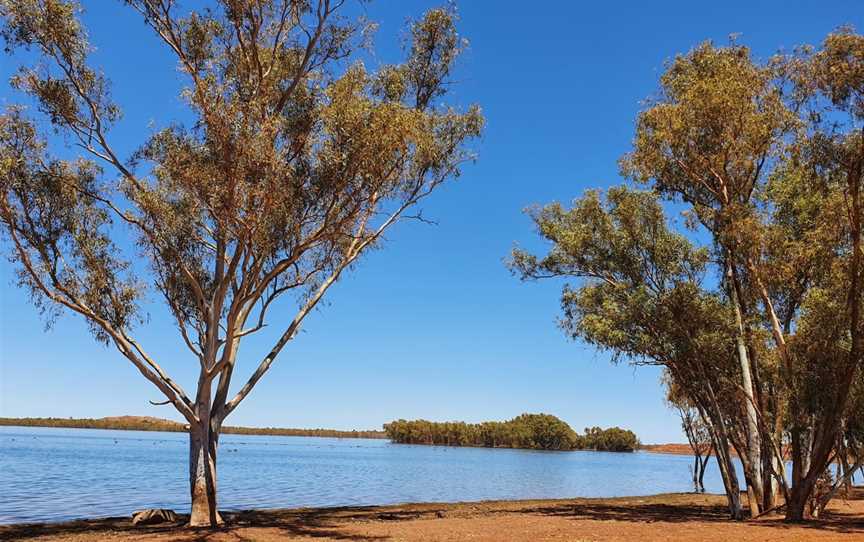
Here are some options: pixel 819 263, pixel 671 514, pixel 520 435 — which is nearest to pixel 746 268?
pixel 819 263

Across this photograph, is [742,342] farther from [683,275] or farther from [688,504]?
[688,504]

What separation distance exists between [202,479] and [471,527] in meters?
6.32

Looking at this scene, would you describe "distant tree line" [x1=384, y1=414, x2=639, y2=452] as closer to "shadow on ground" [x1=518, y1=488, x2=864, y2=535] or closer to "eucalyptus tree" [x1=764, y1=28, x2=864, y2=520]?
"shadow on ground" [x1=518, y1=488, x2=864, y2=535]

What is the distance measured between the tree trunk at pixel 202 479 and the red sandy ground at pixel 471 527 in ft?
1.49

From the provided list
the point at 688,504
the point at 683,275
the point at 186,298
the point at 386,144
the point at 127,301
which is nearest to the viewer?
the point at 386,144

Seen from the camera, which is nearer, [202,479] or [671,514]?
[202,479]

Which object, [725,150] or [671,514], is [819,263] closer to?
[725,150]

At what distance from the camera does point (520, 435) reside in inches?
5315

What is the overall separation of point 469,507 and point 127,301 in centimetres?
1337

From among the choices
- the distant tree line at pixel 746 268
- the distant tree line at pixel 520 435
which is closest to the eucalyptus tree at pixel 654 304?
the distant tree line at pixel 746 268

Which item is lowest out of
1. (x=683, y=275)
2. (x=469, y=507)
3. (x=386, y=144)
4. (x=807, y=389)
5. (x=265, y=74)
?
(x=469, y=507)

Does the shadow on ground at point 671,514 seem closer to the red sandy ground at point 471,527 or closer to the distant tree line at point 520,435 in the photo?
the red sandy ground at point 471,527

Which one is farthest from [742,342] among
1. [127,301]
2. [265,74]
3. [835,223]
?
[127,301]

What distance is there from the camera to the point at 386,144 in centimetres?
1463
